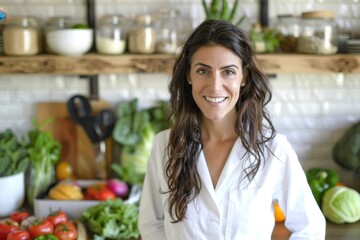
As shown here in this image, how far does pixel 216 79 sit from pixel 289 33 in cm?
110

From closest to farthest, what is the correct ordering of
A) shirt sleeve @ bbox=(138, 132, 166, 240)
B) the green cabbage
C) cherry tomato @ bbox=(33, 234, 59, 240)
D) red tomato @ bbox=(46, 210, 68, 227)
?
1. shirt sleeve @ bbox=(138, 132, 166, 240)
2. cherry tomato @ bbox=(33, 234, 59, 240)
3. red tomato @ bbox=(46, 210, 68, 227)
4. the green cabbage

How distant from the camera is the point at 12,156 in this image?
84.0 inches

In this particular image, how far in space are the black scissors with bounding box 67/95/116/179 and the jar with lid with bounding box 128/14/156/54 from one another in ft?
1.10

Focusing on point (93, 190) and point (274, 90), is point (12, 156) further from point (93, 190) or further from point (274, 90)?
point (274, 90)

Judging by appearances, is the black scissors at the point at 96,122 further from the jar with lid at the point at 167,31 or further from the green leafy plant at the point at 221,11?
the green leafy plant at the point at 221,11

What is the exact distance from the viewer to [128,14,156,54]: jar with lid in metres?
2.10

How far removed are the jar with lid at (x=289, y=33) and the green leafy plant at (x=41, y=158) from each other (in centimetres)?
110

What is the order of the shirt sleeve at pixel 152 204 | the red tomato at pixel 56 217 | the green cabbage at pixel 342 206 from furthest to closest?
the green cabbage at pixel 342 206 → the red tomato at pixel 56 217 → the shirt sleeve at pixel 152 204

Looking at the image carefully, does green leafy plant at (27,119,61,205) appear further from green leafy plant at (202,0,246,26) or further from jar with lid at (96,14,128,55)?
green leafy plant at (202,0,246,26)

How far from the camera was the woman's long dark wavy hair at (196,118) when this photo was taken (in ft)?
4.14

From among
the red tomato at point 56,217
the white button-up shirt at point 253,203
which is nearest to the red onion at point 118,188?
the red tomato at point 56,217

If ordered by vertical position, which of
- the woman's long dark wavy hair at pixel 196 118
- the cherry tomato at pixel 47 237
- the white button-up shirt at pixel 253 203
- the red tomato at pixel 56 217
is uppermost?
the woman's long dark wavy hair at pixel 196 118

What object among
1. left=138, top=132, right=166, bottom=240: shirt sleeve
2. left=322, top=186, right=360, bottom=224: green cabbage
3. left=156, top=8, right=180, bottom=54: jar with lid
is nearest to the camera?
left=138, top=132, right=166, bottom=240: shirt sleeve

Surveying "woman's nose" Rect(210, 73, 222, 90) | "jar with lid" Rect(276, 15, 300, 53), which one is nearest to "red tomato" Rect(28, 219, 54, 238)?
"woman's nose" Rect(210, 73, 222, 90)
